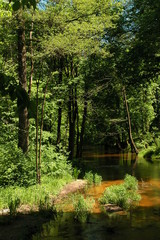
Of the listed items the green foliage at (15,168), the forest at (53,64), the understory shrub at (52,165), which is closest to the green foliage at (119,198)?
the forest at (53,64)

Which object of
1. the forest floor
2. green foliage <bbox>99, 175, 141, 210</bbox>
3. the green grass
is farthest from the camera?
green foliage <bbox>99, 175, 141, 210</bbox>

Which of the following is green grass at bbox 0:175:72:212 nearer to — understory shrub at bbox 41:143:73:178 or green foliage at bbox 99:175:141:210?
understory shrub at bbox 41:143:73:178

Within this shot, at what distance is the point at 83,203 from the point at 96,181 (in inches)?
226

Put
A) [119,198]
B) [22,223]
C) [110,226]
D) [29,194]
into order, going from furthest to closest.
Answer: [29,194] → [119,198] → [110,226] → [22,223]

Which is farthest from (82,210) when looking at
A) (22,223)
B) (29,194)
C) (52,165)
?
(52,165)

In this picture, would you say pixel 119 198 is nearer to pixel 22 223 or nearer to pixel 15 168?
pixel 22 223

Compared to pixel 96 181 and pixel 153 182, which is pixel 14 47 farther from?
pixel 153 182

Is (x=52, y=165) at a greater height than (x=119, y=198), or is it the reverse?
(x=52, y=165)

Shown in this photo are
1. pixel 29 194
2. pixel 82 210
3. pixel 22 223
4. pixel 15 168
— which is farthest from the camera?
pixel 15 168

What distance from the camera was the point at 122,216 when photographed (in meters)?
8.92

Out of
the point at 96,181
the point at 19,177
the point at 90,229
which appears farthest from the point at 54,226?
the point at 96,181

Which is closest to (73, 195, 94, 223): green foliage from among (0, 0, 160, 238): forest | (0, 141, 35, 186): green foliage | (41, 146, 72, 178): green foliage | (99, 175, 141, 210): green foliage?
(99, 175, 141, 210): green foliage

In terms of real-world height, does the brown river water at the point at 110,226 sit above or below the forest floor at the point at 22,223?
below

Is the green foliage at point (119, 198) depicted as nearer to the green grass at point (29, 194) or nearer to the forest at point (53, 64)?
the green grass at point (29, 194)
